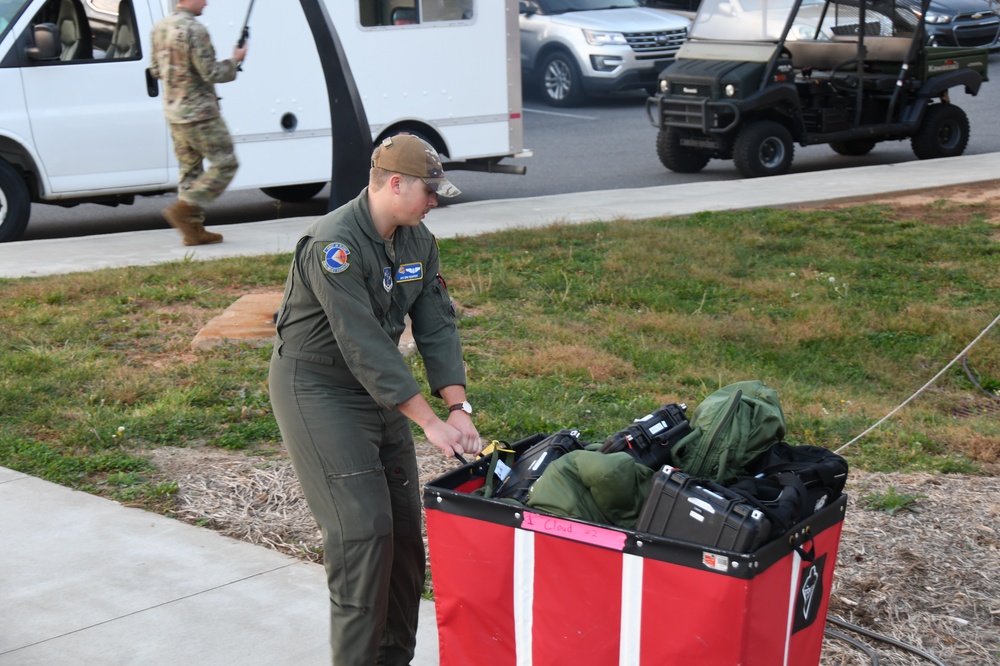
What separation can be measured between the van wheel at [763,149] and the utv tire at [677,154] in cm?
78

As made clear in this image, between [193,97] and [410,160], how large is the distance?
18.6ft

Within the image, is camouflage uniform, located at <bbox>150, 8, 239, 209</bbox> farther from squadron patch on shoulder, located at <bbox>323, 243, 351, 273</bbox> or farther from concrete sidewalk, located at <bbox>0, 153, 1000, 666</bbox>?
squadron patch on shoulder, located at <bbox>323, 243, 351, 273</bbox>

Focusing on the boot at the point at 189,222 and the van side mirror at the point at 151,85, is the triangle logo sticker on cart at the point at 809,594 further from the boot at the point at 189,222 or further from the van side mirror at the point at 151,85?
the van side mirror at the point at 151,85

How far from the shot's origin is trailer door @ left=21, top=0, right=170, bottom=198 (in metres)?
9.70

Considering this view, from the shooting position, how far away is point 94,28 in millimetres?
9938

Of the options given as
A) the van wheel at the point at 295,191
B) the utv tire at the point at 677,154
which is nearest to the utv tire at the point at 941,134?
the utv tire at the point at 677,154

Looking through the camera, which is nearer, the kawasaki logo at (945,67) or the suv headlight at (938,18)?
the kawasaki logo at (945,67)

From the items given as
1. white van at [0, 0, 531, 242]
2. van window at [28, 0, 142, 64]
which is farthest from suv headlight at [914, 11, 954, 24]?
van window at [28, 0, 142, 64]

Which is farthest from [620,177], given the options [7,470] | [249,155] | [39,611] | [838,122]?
[39,611]

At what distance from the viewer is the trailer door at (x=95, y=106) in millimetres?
9695

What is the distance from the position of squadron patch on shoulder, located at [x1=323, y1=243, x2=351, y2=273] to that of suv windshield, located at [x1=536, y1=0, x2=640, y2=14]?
55.8 feet

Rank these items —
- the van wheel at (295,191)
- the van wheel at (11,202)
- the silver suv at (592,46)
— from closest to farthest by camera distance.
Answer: the van wheel at (11,202) → the van wheel at (295,191) → the silver suv at (592,46)

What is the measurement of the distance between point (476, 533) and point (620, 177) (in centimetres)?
1102

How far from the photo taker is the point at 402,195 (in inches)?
121
